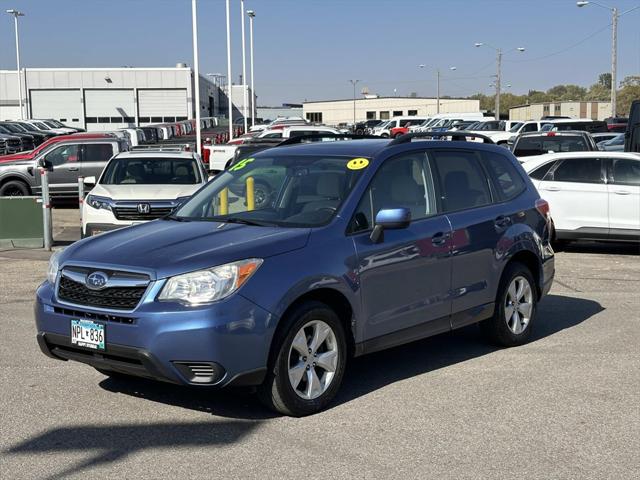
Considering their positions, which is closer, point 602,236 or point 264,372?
point 264,372

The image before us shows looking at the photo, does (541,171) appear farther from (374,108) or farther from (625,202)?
(374,108)

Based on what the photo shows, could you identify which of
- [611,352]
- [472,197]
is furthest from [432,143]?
[611,352]

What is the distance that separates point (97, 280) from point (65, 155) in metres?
16.0

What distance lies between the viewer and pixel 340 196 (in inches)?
228

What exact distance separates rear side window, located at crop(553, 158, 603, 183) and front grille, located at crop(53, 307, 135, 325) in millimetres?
10124

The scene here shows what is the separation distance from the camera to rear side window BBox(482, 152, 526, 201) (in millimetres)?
7180

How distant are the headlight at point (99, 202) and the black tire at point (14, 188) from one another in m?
7.43

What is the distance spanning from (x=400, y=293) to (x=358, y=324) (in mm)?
477

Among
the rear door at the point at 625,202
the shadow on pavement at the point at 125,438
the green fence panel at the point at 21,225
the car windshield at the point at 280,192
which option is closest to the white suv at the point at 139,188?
the green fence panel at the point at 21,225

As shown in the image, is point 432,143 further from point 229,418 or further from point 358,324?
point 229,418

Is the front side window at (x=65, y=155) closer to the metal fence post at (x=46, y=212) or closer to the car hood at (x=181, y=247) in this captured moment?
the metal fence post at (x=46, y=212)

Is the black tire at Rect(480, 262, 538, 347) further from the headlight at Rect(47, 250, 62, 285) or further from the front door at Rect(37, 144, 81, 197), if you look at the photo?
the front door at Rect(37, 144, 81, 197)

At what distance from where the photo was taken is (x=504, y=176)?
288 inches

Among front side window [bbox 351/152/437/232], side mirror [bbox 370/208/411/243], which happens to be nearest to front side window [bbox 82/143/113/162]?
front side window [bbox 351/152/437/232]
